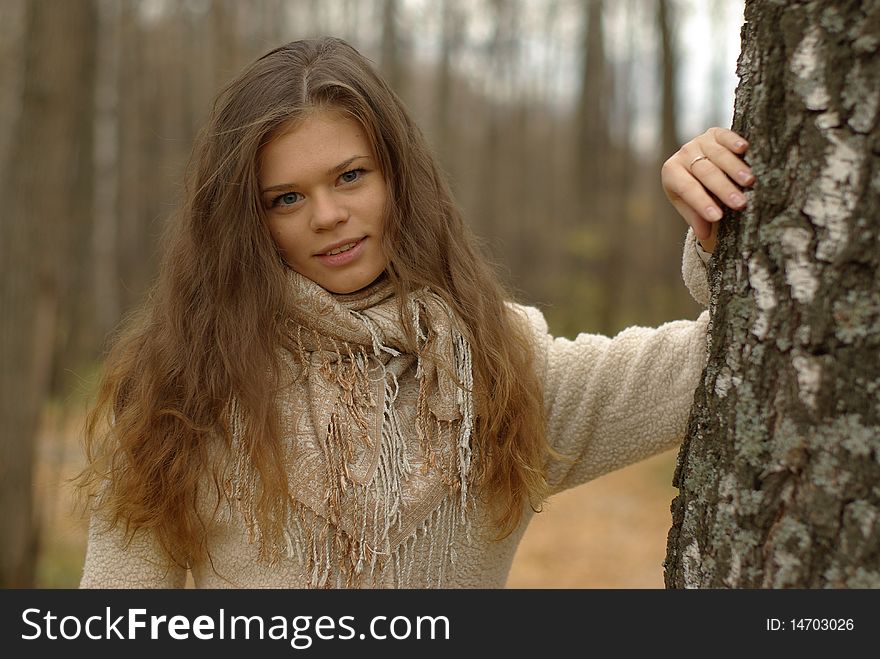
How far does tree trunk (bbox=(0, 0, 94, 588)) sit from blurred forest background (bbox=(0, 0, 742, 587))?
0.4 inches

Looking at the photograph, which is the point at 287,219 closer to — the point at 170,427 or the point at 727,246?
the point at 170,427

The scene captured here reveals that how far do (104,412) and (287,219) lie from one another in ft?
2.46

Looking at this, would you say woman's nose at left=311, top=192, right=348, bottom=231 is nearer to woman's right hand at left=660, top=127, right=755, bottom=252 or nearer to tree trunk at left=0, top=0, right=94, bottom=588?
woman's right hand at left=660, top=127, right=755, bottom=252

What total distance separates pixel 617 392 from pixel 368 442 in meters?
0.64

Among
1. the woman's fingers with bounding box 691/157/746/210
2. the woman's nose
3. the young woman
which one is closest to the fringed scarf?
the young woman

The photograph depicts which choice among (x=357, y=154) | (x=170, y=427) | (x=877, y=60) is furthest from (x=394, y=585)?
(x=877, y=60)

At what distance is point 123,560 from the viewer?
207cm

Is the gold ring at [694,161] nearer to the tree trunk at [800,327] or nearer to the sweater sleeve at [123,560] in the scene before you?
the tree trunk at [800,327]

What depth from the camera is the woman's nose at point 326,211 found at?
6.15 ft

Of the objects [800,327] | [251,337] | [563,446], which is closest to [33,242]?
[251,337]

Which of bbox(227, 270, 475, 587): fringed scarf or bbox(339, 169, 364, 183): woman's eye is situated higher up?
bbox(339, 169, 364, 183): woman's eye

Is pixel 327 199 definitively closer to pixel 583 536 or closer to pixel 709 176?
pixel 709 176

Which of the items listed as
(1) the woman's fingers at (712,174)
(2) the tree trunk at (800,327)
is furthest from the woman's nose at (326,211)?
(2) the tree trunk at (800,327)

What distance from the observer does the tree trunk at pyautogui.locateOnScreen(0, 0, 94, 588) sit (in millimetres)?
4277
